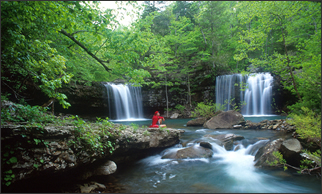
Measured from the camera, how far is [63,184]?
12.6ft

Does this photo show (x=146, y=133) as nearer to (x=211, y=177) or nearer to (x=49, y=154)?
(x=211, y=177)

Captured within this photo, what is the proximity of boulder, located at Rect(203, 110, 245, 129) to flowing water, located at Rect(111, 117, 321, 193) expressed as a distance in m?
5.15

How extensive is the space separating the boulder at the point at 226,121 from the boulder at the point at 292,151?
655 cm

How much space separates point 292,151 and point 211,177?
2.34 metres

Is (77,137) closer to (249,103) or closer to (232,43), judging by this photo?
(249,103)

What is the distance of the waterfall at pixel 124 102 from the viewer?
1902 centimetres

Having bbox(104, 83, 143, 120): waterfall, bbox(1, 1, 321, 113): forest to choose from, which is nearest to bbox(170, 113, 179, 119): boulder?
bbox(104, 83, 143, 120): waterfall

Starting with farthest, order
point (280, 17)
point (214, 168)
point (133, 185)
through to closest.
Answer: point (280, 17), point (214, 168), point (133, 185)

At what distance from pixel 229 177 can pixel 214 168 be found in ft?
2.22

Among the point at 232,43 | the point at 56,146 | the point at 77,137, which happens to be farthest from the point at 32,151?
the point at 232,43

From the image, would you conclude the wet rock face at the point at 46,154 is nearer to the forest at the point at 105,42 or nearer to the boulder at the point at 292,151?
the forest at the point at 105,42

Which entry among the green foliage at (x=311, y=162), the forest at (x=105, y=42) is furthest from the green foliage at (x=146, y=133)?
the green foliage at (x=311, y=162)

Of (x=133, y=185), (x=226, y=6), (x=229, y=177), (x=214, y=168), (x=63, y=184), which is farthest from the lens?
(x=226, y=6)

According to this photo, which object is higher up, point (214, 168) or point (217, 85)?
point (217, 85)
